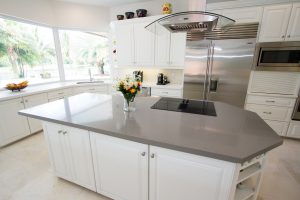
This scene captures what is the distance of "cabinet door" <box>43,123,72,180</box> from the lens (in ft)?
5.26

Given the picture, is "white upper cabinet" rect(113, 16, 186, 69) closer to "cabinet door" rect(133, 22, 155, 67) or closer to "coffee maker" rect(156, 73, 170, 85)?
"cabinet door" rect(133, 22, 155, 67)

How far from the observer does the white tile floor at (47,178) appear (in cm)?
170

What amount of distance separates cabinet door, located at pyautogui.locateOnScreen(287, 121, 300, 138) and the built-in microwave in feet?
3.24

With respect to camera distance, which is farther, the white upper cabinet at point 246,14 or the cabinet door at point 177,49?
the cabinet door at point 177,49

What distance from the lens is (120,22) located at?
3479 mm

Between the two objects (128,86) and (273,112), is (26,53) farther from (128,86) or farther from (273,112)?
(273,112)

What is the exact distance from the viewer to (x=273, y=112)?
2.76 meters

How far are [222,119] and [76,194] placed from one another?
6.01ft

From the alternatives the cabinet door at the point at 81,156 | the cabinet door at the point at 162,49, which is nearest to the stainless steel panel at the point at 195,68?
the cabinet door at the point at 162,49

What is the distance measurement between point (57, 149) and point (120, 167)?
0.86m

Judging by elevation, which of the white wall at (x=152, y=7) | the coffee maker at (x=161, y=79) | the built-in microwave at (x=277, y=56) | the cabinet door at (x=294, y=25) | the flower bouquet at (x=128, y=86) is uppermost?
the white wall at (x=152, y=7)

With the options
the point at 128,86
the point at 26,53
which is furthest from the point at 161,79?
A: the point at 26,53

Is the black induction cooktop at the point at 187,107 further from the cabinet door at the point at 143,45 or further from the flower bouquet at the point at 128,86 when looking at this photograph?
the cabinet door at the point at 143,45

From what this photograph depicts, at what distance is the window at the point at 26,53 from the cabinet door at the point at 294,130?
546 cm
